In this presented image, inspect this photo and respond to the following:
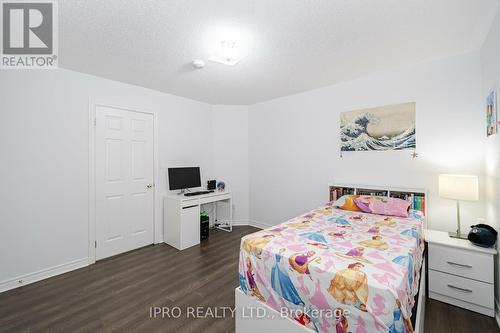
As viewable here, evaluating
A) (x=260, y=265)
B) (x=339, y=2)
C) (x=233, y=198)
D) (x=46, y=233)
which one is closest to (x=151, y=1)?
(x=339, y=2)

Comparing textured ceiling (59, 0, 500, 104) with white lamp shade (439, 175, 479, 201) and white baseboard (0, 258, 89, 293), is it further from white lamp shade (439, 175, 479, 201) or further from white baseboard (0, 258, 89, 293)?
white baseboard (0, 258, 89, 293)

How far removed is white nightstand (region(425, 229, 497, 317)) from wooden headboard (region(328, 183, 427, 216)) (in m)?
0.51

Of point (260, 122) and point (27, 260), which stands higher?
point (260, 122)

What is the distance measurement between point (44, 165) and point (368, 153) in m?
4.13

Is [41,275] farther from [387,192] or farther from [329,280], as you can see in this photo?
→ [387,192]

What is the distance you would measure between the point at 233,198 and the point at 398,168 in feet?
9.78

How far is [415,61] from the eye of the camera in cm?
271

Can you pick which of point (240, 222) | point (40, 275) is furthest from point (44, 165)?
point (240, 222)

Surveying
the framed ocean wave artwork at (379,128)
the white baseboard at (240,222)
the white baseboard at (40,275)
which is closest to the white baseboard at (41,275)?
the white baseboard at (40,275)

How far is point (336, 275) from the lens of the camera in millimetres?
1297

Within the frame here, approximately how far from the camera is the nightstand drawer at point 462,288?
77.2 inches

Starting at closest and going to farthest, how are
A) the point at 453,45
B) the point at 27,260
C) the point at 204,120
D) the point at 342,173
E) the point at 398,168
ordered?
1. the point at 453,45
2. the point at 27,260
3. the point at 398,168
4. the point at 342,173
5. the point at 204,120

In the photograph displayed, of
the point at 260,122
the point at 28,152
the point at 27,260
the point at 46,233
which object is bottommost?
the point at 27,260

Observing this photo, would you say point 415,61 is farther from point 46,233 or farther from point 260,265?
point 46,233
